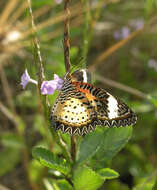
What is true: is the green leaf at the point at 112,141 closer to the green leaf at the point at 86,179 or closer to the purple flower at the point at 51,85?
the green leaf at the point at 86,179

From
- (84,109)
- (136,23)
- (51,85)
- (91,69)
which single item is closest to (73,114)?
(84,109)

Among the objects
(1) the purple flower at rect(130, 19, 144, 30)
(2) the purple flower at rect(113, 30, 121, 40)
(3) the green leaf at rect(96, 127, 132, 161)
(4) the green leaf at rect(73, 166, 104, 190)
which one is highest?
(1) the purple flower at rect(130, 19, 144, 30)

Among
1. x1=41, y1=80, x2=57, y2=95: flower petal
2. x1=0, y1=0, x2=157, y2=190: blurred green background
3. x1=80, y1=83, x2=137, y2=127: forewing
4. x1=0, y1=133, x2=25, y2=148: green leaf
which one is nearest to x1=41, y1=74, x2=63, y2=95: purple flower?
x1=41, y1=80, x2=57, y2=95: flower petal

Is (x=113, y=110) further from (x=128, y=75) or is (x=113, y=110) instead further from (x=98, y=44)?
(x=98, y=44)

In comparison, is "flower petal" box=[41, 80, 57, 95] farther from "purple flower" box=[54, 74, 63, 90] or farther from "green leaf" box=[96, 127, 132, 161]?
Result: "green leaf" box=[96, 127, 132, 161]

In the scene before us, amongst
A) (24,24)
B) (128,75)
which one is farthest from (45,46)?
(128,75)

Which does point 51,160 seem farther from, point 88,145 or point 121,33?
point 121,33

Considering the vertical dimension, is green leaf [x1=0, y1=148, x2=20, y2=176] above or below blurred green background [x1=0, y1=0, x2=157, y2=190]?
below
